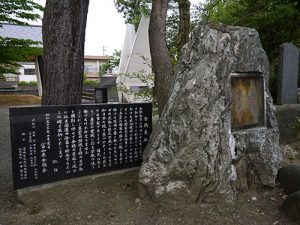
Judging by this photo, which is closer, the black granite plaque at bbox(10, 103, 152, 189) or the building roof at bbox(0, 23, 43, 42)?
the black granite plaque at bbox(10, 103, 152, 189)

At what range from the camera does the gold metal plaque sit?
3.99m

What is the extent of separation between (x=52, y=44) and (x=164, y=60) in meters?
2.21

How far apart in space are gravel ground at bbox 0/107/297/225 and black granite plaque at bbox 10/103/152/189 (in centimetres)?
17

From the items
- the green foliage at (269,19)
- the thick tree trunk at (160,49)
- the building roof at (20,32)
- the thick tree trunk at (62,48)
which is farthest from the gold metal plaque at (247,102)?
the building roof at (20,32)

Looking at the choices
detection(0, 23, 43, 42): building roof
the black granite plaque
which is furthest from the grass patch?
the black granite plaque

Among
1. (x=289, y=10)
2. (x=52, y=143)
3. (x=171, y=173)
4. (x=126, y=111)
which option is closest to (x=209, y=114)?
(x=171, y=173)

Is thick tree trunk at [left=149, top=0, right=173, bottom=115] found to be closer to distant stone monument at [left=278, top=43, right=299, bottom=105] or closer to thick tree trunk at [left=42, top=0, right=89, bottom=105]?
thick tree trunk at [left=42, top=0, right=89, bottom=105]

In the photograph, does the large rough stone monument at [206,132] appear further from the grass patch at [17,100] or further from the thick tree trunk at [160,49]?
the grass patch at [17,100]

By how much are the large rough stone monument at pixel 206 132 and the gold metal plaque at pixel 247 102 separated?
0.01 m

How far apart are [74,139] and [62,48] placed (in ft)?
4.15

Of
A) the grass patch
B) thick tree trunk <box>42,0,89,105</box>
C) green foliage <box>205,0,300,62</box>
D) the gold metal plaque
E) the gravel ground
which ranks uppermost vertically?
green foliage <box>205,0,300,62</box>

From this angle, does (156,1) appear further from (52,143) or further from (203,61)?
(52,143)

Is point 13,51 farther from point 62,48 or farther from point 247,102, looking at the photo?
point 247,102

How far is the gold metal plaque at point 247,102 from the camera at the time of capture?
3990 mm
